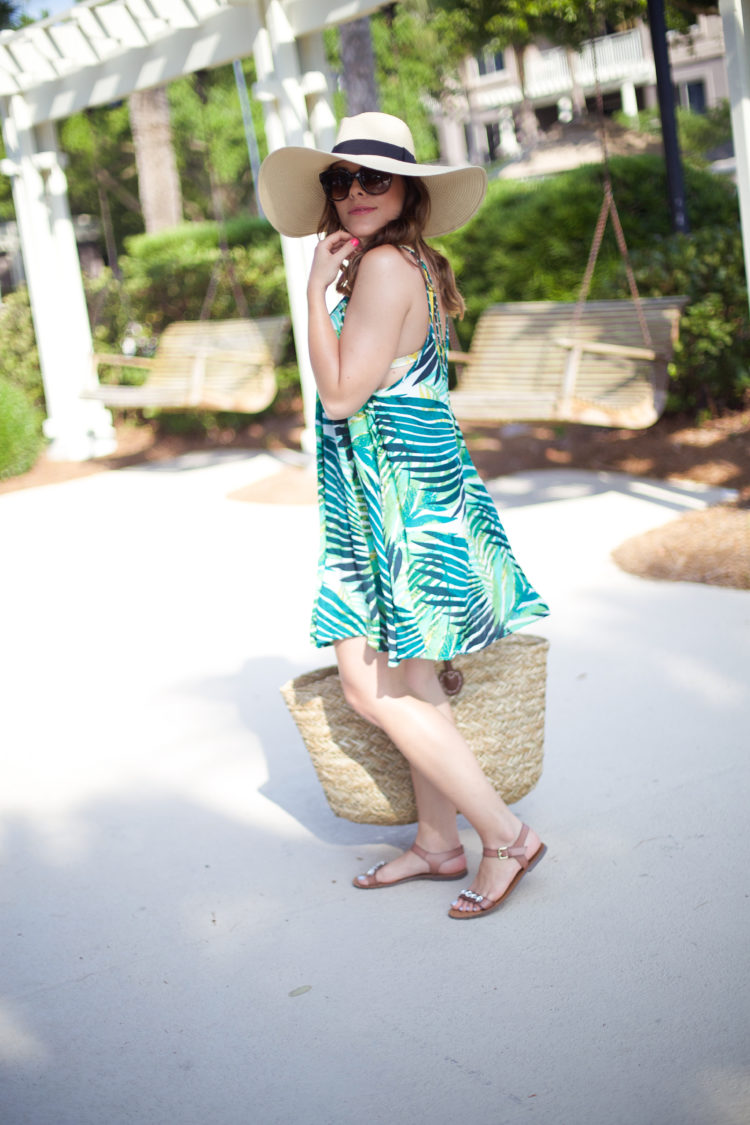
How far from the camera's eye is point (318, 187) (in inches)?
109

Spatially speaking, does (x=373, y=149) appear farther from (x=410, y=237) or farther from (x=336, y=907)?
(x=336, y=907)

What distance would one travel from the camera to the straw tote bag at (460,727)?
2.86 metres

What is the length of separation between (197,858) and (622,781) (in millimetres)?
1210

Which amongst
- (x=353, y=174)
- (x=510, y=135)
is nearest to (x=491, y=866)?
(x=353, y=174)

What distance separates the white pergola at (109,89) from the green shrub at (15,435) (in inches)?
8.1

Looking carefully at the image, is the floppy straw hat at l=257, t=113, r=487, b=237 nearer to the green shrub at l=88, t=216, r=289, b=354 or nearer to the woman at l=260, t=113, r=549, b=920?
the woman at l=260, t=113, r=549, b=920

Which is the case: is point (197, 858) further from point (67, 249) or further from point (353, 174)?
point (67, 249)

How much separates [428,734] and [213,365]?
6.91m

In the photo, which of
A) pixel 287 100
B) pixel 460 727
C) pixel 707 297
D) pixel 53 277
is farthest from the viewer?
pixel 53 277

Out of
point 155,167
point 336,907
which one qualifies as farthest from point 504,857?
point 155,167

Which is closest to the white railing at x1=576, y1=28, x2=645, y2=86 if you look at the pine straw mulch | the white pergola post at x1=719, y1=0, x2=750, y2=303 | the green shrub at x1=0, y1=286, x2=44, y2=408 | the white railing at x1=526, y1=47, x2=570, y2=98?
the white railing at x1=526, y1=47, x2=570, y2=98

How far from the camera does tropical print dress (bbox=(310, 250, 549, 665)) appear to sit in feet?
8.33

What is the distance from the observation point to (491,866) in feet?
8.89

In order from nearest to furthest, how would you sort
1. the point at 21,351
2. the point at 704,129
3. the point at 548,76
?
the point at 21,351 < the point at 704,129 < the point at 548,76
